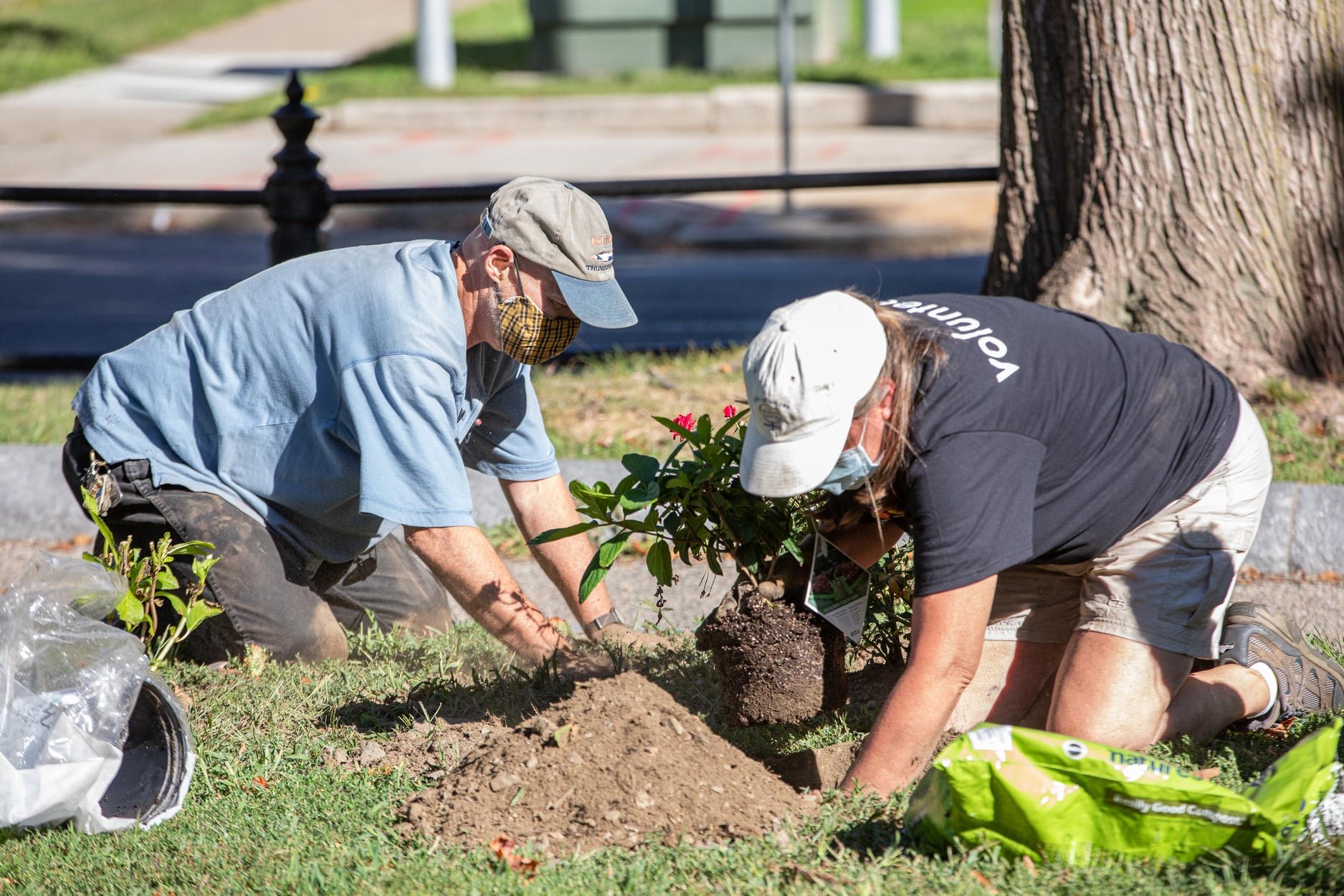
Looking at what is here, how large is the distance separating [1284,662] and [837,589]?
113cm

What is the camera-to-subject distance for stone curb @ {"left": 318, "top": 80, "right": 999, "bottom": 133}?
48.6ft

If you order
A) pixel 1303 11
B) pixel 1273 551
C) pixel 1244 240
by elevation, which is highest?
pixel 1303 11

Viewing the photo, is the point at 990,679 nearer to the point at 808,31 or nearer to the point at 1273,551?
the point at 1273,551

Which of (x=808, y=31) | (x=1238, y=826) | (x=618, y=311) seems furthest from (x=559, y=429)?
(x=808, y=31)

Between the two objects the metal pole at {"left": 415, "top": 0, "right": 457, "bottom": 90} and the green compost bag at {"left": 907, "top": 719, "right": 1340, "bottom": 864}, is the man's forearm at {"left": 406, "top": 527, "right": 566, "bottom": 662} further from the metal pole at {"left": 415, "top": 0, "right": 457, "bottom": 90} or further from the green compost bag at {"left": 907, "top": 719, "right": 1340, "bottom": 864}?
the metal pole at {"left": 415, "top": 0, "right": 457, "bottom": 90}

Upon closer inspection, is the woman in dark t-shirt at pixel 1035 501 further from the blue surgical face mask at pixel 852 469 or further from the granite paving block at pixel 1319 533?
the granite paving block at pixel 1319 533

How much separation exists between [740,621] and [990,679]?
27.3 inches

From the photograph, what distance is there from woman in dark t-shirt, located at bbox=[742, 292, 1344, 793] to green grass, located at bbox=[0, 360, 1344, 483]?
1.59 metres

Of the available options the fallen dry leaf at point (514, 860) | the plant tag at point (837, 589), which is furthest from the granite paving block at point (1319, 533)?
the fallen dry leaf at point (514, 860)

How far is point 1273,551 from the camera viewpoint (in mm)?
4484

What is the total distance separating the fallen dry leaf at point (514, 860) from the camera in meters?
2.67

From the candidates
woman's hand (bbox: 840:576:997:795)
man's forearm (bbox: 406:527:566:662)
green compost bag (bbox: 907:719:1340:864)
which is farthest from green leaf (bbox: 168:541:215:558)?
green compost bag (bbox: 907:719:1340:864)

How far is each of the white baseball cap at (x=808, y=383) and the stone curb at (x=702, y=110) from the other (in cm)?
1259

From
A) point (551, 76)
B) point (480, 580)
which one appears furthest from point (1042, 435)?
point (551, 76)
